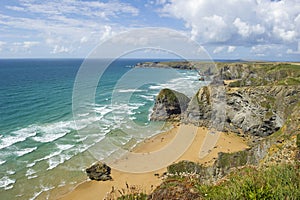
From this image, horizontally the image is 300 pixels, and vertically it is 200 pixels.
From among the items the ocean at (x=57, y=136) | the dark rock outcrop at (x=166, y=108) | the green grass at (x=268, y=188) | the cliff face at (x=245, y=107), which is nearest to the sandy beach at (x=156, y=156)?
the ocean at (x=57, y=136)

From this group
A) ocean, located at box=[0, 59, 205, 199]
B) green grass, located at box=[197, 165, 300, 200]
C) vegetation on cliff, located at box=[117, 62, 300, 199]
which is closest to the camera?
green grass, located at box=[197, 165, 300, 200]

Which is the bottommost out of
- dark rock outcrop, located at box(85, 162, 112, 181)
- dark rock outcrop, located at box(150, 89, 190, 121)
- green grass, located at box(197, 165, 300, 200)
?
dark rock outcrop, located at box(85, 162, 112, 181)

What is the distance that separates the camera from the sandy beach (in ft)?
70.4

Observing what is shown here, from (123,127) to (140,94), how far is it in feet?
92.8

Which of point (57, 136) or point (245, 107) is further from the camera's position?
point (245, 107)

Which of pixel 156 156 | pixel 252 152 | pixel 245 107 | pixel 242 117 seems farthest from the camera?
pixel 242 117

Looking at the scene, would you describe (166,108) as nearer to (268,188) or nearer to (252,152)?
(252,152)

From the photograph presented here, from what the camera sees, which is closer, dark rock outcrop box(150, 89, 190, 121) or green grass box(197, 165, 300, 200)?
green grass box(197, 165, 300, 200)

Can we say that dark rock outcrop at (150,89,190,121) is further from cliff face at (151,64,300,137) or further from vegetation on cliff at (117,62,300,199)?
vegetation on cliff at (117,62,300,199)

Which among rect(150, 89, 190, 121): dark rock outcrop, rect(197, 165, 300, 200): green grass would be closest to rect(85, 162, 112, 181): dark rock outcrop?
rect(197, 165, 300, 200): green grass

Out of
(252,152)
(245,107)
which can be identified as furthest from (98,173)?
(245,107)

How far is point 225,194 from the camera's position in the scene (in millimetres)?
5832

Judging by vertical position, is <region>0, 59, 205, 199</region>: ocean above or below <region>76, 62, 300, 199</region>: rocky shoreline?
below

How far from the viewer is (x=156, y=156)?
28734mm
